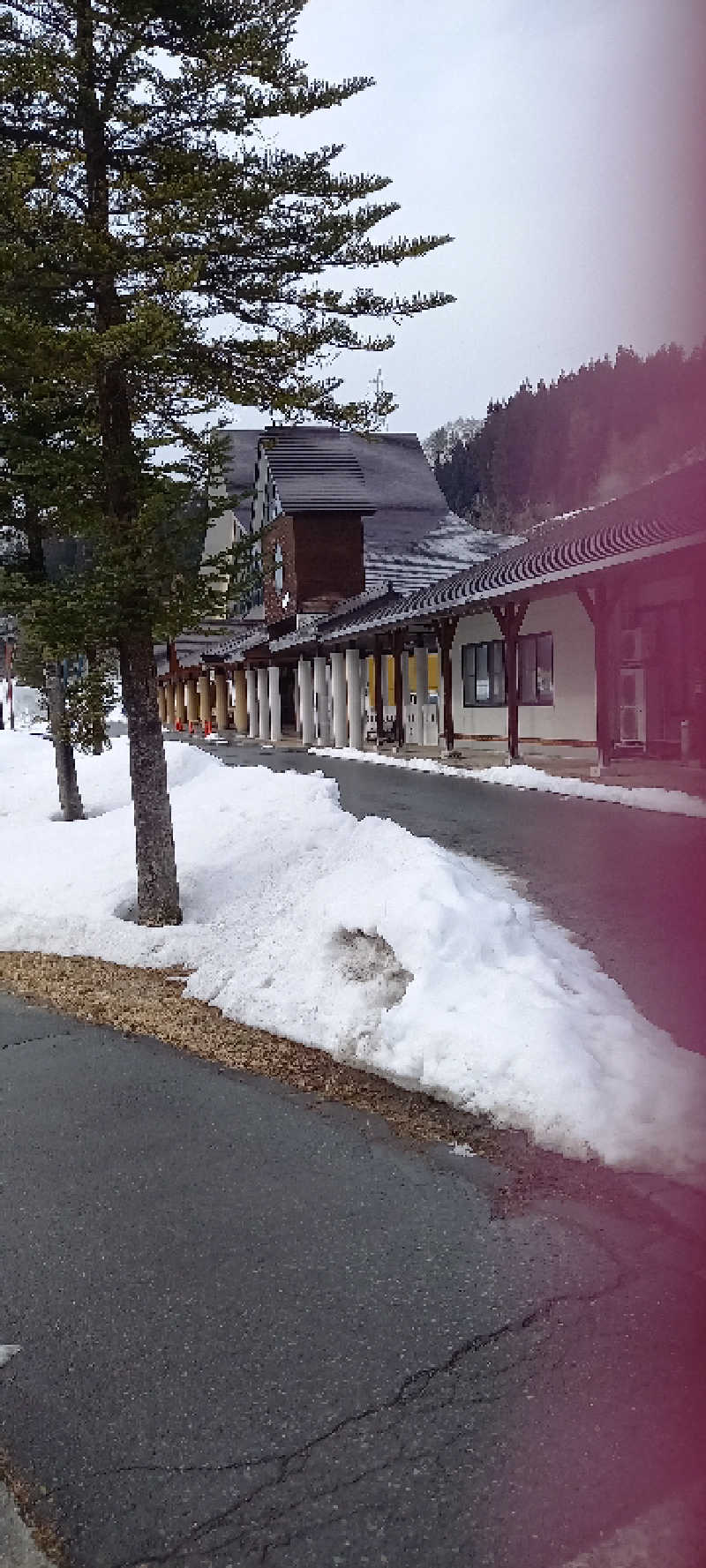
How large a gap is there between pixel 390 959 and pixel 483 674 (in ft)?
57.6

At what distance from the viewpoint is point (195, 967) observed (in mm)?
7926

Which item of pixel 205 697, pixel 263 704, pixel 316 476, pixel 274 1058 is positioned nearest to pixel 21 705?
pixel 205 697

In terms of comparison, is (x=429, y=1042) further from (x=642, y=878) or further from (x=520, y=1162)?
(x=642, y=878)

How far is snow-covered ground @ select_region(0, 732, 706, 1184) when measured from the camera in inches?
171

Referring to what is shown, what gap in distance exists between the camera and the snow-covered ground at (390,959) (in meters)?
4.35

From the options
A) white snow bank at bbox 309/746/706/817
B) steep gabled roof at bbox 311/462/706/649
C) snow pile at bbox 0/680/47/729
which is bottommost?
white snow bank at bbox 309/746/706/817

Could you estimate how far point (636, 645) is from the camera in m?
17.8

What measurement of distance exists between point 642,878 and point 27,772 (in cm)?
1669

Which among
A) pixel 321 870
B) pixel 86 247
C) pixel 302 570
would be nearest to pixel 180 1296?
pixel 321 870

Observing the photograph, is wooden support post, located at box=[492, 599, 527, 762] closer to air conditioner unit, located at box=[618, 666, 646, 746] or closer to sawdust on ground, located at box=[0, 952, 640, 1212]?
air conditioner unit, located at box=[618, 666, 646, 746]

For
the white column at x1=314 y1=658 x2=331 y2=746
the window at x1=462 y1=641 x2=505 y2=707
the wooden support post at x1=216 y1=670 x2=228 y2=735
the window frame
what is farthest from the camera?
the wooden support post at x1=216 y1=670 x2=228 y2=735

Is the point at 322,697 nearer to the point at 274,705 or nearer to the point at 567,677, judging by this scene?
the point at 274,705

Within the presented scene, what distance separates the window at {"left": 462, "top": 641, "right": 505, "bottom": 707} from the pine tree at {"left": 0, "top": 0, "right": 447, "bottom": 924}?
13583 mm

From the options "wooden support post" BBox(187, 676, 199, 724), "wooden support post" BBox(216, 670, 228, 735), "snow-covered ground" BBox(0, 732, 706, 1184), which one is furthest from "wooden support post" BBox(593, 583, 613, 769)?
"wooden support post" BBox(187, 676, 199, 724)
